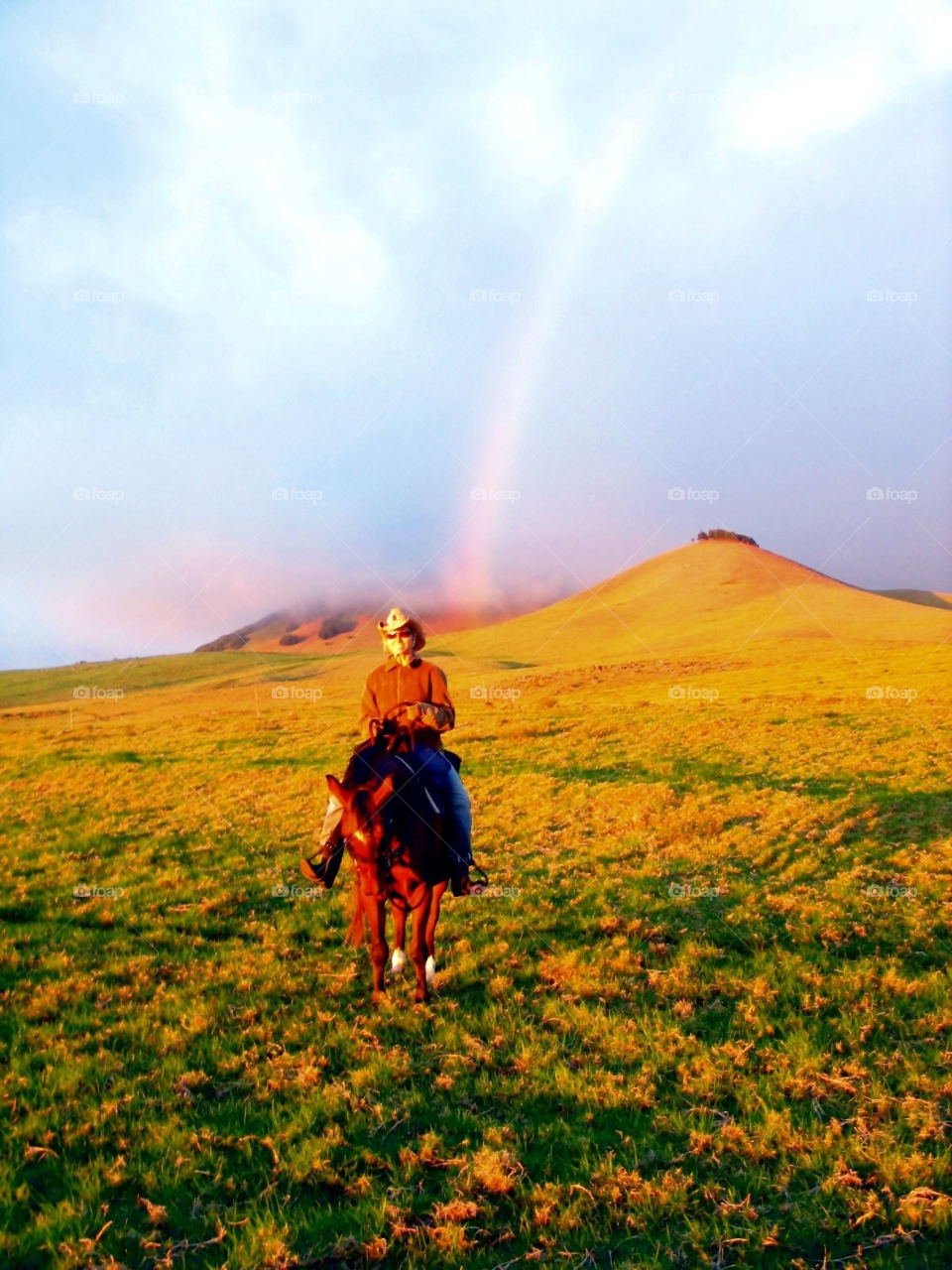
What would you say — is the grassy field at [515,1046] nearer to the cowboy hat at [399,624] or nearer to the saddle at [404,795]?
the saddle at [404,795]

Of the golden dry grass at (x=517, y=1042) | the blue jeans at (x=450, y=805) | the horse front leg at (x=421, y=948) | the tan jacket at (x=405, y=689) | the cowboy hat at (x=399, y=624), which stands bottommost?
the golden dry grass at (x=517, y=1042)

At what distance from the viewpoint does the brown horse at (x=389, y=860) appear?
777 cm

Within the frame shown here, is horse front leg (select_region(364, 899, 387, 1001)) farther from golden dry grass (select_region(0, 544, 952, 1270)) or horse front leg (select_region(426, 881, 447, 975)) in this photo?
horse front leg (select_region(426, 881, 447, 975))

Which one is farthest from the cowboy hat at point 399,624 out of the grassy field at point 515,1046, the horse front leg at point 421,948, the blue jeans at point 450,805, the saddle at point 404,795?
the grassy field at point 515,1046

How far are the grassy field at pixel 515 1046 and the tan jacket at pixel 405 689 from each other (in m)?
3.24

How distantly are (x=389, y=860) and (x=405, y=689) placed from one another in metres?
2.25

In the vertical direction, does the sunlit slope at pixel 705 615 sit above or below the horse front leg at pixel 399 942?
above

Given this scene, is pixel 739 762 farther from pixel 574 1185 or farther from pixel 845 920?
pixel 574 1185

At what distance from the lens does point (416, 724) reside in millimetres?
8977

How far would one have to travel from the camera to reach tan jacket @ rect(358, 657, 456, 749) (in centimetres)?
930

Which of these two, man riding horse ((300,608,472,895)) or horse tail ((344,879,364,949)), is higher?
man riding horse ((300,608,472,895))

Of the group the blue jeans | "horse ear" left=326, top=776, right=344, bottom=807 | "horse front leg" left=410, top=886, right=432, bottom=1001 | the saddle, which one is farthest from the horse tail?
"horse ear" left=326, top=776, right=344, bottom=807

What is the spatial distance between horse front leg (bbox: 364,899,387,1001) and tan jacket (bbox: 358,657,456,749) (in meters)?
2.01

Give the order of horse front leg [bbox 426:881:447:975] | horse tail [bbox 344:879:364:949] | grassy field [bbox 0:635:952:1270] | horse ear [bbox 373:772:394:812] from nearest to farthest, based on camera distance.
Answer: grassy field [bbox 0:635:952:1270] < horse ear [bbox 373:772:394:812] < horse front leg [bbox 426:881:447:975] < horse tail [bbox 344:879:364:949]
